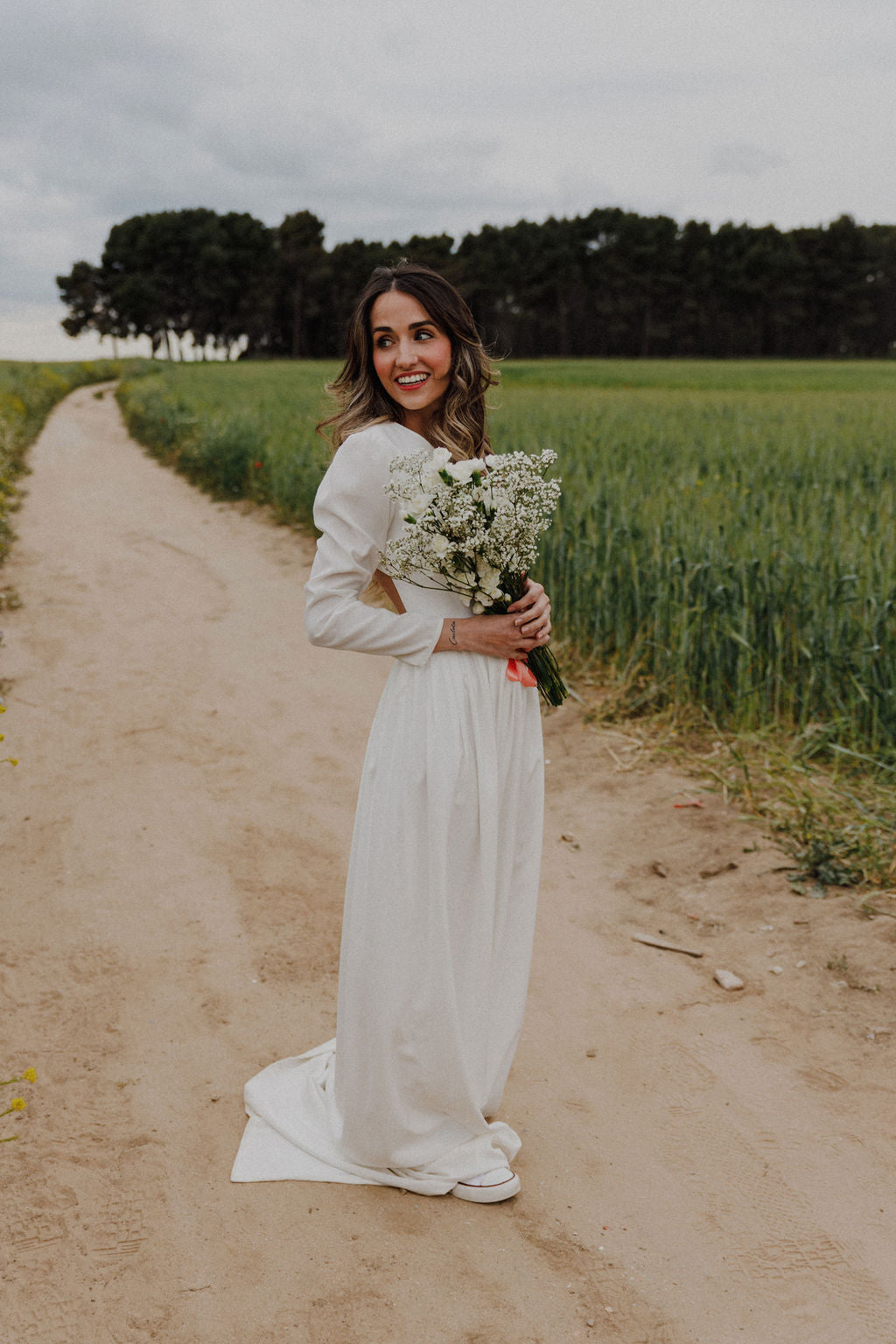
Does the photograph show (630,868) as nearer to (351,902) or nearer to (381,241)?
(351,902)

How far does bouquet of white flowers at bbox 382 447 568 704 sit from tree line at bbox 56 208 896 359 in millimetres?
63822

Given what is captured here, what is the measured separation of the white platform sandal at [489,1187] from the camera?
7.07 ft

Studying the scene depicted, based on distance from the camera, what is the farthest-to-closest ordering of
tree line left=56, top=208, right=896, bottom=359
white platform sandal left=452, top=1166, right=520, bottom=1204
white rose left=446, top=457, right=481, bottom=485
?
1. tree line left=56, top=208, right=896, bottom=359
2. white platform sandal left=452, top=1166, right=520, bottom=1204
3. white rose left=446, top=457, right=481, bottom=485

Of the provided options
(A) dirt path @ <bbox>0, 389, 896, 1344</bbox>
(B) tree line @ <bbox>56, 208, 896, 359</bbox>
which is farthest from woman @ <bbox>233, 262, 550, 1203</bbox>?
→ (B) tree line @ <bbox>56, 208, 896, 359</bbox>

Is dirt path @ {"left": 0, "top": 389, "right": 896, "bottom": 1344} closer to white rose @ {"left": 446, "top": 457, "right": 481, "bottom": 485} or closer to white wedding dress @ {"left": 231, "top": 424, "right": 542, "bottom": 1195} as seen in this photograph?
white wedding dress @ {"left": 231, "top": 424, "right": 542, "bottom": 1195}

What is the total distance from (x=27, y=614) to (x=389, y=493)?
5556mm

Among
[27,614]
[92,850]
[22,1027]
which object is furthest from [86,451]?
[22,1027]

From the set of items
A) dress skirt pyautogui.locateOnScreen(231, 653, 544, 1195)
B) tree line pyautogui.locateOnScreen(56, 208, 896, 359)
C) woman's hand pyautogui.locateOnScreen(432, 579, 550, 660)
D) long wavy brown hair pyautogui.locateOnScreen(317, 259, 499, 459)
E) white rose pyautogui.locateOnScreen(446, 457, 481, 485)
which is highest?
tree line pyautogui.locateOnScreen(56, 208, 896, 359)

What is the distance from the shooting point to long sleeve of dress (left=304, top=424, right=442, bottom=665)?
2.00m

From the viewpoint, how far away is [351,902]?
211cm

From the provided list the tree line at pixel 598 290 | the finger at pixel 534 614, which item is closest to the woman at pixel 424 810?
the finger at pixel 534 614

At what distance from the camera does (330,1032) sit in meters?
2.78

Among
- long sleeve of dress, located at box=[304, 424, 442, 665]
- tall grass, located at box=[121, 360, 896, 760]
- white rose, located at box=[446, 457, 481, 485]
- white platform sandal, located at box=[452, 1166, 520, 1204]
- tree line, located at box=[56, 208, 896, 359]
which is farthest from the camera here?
tree line, located at box=[56, 208, 896, 359]

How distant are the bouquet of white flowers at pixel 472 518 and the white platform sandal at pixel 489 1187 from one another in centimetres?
124
